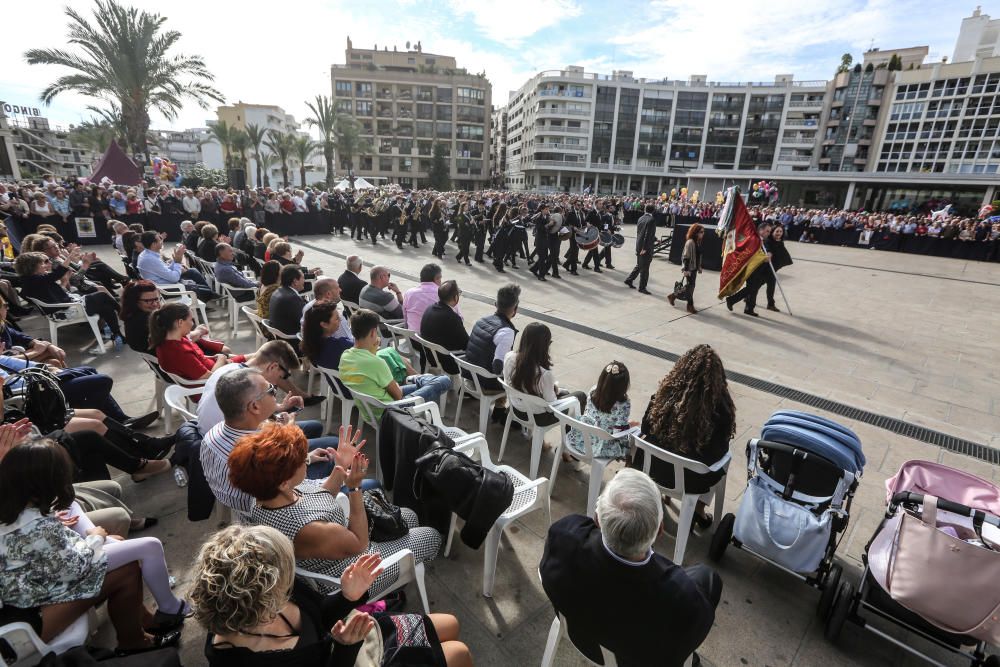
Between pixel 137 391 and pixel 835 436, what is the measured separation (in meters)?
5.89

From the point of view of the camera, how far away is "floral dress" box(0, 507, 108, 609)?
1630 millimetres

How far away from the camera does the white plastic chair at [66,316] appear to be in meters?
5.34

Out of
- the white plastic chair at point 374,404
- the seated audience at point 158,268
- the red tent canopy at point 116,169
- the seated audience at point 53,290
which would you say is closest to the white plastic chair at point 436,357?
the white plastic chair at point 374,404

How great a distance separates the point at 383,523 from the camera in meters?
2.16

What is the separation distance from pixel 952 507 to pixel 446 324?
354cm

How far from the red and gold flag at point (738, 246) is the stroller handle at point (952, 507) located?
22.1ft

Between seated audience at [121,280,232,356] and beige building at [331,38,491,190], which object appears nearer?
seated audience at [121,280,232,356]

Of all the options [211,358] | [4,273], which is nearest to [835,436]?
[211,358]

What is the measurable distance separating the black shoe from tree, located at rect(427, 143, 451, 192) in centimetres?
5424

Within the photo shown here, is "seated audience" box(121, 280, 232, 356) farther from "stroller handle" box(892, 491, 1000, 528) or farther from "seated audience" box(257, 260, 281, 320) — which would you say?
"stroller handle" box(892, 491, 1000, 528)

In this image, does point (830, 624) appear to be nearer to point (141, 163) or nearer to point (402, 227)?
point (402, 227)

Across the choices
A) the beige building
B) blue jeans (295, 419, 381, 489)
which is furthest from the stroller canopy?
the beige building

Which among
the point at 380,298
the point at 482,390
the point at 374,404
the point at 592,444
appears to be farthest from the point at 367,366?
the point at 380,298

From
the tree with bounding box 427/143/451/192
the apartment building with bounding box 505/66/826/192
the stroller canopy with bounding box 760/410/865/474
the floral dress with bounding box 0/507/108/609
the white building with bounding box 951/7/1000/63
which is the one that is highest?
the white building with bounding box 951/7/1000/63
